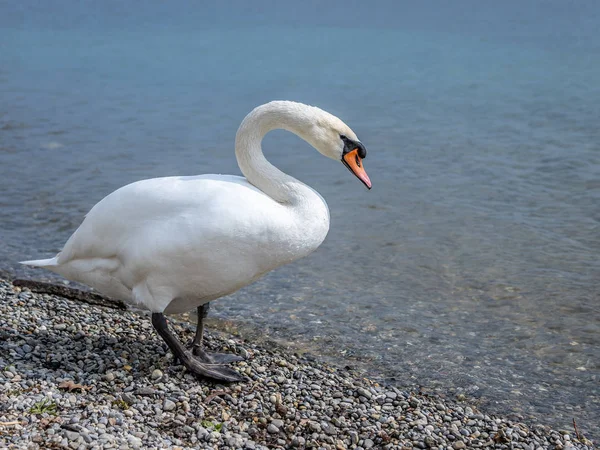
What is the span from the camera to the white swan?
4820 mm

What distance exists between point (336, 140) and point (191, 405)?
1.79 meters

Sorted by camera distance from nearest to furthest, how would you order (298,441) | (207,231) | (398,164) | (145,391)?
(298,441) < (207,231) < (145,391) < (398,164)

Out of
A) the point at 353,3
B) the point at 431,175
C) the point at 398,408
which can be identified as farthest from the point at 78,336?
the point at 353,3

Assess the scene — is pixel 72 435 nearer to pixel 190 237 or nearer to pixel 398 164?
pixel 190 237

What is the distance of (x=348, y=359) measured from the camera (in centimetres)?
617

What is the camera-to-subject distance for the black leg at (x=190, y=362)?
5.15m

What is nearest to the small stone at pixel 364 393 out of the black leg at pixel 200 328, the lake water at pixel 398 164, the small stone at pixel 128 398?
the lake water at pixel 398 164

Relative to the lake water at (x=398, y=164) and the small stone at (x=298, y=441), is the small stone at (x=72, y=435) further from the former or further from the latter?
the lake water at (x=398, y=164)

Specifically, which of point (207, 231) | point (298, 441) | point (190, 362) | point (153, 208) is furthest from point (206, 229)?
point (298, 441)

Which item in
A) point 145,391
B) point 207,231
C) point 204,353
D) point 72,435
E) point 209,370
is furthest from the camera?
point 204,353

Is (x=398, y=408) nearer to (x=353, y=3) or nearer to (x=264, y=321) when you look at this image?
(x=264, y=321)

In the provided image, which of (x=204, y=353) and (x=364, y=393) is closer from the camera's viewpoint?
(x=364, y=393)

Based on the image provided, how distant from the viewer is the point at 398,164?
1124 cm

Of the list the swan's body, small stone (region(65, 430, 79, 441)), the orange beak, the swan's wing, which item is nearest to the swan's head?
the orange beak
